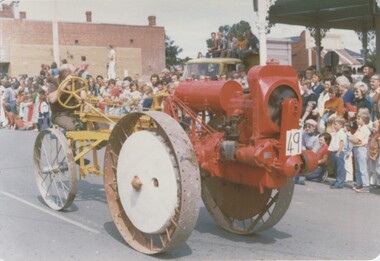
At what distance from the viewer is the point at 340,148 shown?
8.19 metres

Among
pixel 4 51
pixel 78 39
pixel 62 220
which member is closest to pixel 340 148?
pixel 62 220

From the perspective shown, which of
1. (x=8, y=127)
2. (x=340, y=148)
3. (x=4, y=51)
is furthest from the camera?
(x=4, y=51)

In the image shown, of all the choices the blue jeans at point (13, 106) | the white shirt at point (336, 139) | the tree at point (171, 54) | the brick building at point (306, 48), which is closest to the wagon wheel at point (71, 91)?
the white shirt at point (336, 139)

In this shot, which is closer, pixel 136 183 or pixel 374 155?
pixel 136 183

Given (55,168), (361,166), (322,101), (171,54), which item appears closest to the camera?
(55,168)

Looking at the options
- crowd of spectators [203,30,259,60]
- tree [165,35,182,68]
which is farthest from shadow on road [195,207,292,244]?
tree [165,35,182,68]

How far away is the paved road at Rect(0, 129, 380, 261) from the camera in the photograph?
15.5ft

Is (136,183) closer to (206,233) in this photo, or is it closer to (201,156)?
(201,156)

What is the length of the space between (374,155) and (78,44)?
34.7m

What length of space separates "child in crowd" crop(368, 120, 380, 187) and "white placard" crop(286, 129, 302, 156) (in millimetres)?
3955

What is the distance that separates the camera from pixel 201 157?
4.78 meters

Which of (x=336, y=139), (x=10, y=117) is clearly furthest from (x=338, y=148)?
(x=10, y=117)

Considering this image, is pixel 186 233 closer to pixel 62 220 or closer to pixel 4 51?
pixel 62 220

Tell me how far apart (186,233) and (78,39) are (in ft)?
124
